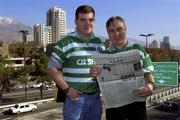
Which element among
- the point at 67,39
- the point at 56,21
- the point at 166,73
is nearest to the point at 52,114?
the point at 166,73

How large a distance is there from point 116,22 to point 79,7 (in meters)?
0.41

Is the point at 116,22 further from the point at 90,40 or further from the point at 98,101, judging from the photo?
the point at 98,101

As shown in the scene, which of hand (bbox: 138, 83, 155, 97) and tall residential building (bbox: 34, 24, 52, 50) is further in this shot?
tall residential building (bbox: 34, 24, 52, 50)

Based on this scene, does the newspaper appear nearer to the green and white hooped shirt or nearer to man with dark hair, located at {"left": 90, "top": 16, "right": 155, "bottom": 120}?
man with dark hair, located at {"left": 90, "top": 16, "right": 155, "bottom": 120}

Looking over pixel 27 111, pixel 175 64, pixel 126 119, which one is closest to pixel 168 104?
pixel 27 111

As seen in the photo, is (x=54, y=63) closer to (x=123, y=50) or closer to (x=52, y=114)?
(x=123, y=50)

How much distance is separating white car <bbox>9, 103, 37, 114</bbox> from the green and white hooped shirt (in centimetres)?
3347

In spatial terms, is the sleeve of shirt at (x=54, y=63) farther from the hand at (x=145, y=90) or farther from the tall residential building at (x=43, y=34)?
the tall residential building at (x=43, y=34)

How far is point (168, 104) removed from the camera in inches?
1895

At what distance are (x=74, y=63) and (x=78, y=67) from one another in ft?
0.19

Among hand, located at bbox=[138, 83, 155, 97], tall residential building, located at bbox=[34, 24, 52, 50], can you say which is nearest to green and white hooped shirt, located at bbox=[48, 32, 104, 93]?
hand, located at bbox=[138, 83, 155, 97]

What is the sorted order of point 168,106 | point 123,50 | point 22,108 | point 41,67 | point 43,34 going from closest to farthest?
1. point 123,50
2. point 22,108
3. point 41,67
4. point 168,106
5. point 43,34

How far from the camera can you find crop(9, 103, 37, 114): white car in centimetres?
3753

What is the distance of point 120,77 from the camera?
4363mm
